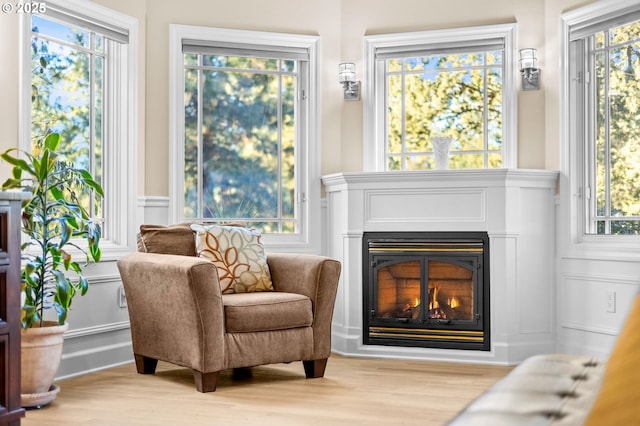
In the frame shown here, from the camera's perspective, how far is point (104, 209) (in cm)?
476

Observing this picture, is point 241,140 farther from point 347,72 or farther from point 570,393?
point 570,393

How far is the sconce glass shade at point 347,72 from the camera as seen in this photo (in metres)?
5.23

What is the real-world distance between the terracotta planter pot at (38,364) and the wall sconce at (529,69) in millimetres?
3071

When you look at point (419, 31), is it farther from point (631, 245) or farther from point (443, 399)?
point (443, 399)

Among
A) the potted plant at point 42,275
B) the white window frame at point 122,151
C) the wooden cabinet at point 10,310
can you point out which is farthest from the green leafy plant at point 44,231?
the white window frame at point 122,151

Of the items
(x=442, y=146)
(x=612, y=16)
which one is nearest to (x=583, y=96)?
(x=612, y=16)

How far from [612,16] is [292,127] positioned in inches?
82.2

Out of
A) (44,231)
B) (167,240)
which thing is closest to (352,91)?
(167,240)

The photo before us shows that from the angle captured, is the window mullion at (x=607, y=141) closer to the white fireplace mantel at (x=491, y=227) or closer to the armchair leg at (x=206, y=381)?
the white fireplace mantel at (x=491, y=227)

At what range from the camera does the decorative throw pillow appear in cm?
424

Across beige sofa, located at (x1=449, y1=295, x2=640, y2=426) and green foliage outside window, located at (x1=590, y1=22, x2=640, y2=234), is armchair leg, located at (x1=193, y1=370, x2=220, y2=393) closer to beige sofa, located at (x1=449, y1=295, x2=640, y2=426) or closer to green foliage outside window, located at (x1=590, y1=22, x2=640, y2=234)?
green foliage outside window, located at (x1=590, y1=22, x2=640, y2=234)

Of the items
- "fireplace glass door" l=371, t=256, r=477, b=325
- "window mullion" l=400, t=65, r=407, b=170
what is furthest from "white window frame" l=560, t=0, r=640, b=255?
"window mullion" l=400, t=65, r=407, b=170

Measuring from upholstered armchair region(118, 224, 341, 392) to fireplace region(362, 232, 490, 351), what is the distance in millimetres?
799

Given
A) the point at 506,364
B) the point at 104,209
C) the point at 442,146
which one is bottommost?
the point at 506,364
